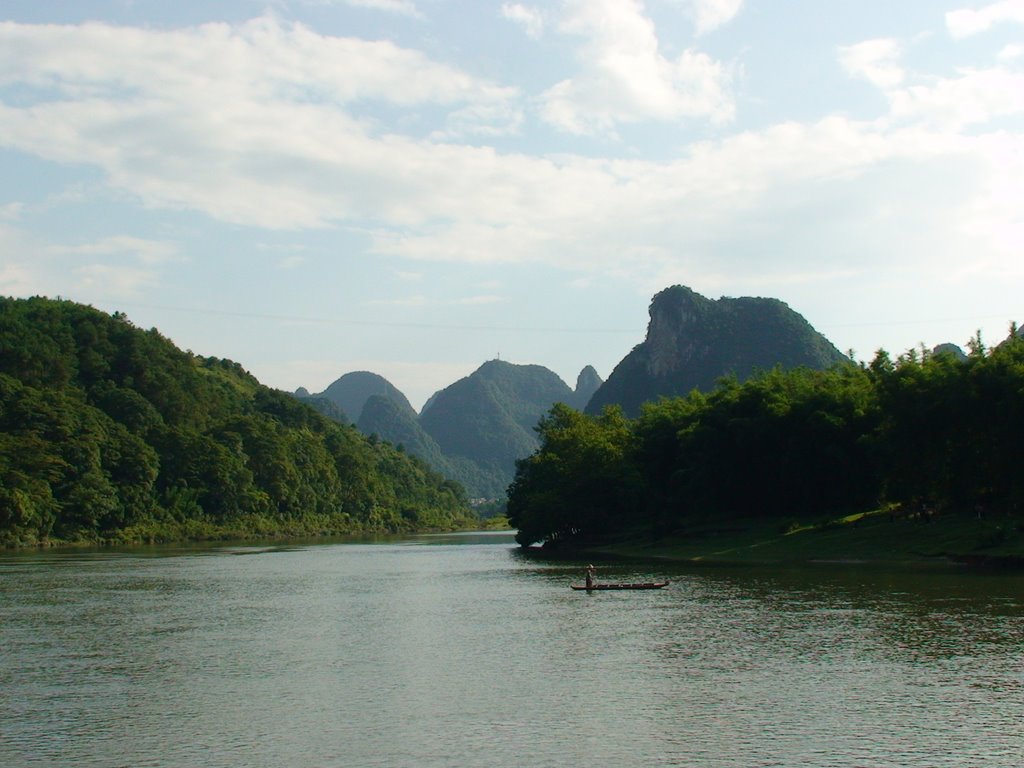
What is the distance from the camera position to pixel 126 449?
13412 cm

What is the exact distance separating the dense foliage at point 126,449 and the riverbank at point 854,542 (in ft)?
218

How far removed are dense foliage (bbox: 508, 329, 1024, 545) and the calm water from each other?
1416 cm

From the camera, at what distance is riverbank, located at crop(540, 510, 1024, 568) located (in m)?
50.5

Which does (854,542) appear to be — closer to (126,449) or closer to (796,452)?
(796,452)

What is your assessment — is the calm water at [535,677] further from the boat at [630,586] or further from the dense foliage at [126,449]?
the dense foliage at [126,449]

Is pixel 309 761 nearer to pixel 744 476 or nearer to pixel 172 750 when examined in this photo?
pixel 172 750

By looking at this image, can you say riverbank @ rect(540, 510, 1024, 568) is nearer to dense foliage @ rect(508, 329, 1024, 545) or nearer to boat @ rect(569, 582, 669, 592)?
dense foliage @ rect(508, 329, 1024, 545)

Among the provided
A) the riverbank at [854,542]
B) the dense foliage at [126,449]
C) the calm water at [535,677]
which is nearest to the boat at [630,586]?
the calm water at [535,677]

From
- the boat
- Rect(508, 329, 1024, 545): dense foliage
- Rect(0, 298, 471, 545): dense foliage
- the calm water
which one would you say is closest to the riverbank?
Rect(508, 329, 1024, 545): dense foliage

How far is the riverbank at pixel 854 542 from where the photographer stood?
5053 cm

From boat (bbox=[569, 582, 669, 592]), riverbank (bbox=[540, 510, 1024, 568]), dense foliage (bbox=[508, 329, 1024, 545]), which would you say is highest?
dense foliage (bbox=[508, 329, 1024, 545])

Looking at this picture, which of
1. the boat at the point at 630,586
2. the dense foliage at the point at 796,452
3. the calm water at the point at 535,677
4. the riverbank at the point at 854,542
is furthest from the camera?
the dense foliage at the point at 796,452

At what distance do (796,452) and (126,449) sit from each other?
93.0 m

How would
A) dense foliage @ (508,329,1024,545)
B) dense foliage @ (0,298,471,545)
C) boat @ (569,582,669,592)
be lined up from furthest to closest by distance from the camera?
dense foliage @ (0,298,471,545) < dense foliage @ (508,329,1024,545) < boat @ (569,582,669,592)
